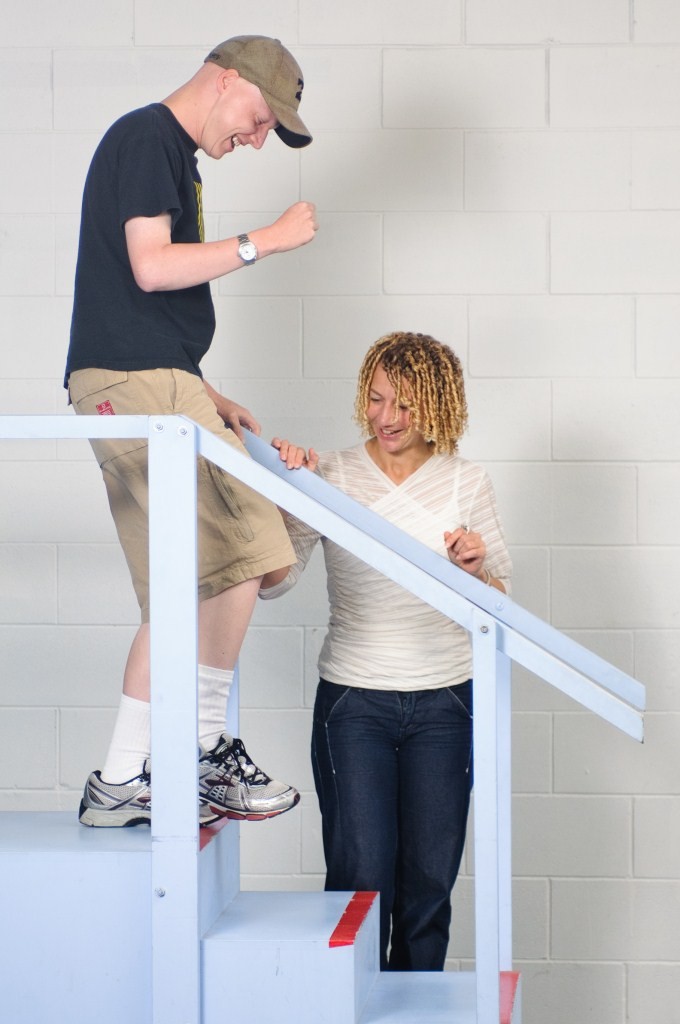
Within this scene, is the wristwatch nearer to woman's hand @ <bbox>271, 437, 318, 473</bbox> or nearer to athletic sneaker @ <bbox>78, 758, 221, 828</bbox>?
woman's hand @ <bbox>271, 437, 318, 473</bbox>

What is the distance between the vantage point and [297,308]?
3055 mm

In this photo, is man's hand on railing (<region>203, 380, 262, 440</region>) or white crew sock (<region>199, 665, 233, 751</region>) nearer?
white crew sock (<region>199, 665, 233, 751</region>)

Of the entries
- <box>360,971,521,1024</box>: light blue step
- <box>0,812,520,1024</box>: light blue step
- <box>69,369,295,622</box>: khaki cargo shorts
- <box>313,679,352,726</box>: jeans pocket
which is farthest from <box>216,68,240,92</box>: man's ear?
<box>360,971,521,1024</box>: light blue step

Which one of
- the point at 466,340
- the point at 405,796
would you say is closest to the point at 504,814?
the point at 405,796

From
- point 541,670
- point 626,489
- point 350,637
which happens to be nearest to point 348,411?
point 626,489

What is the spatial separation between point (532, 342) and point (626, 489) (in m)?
0.44

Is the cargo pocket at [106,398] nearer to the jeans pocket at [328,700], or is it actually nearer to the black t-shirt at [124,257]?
the black t-shirt at [124,257]

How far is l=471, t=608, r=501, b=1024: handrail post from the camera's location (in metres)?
1.59

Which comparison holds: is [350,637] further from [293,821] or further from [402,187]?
[402,187]

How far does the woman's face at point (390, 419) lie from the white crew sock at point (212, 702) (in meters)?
0.63

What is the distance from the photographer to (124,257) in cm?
188

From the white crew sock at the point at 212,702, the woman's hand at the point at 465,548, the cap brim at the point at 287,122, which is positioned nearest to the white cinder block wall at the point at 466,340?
the woman's hand at the point at 465,548

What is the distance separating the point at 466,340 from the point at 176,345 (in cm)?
128

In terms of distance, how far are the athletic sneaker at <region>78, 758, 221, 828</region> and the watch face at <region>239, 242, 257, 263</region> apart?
0.78 metres
